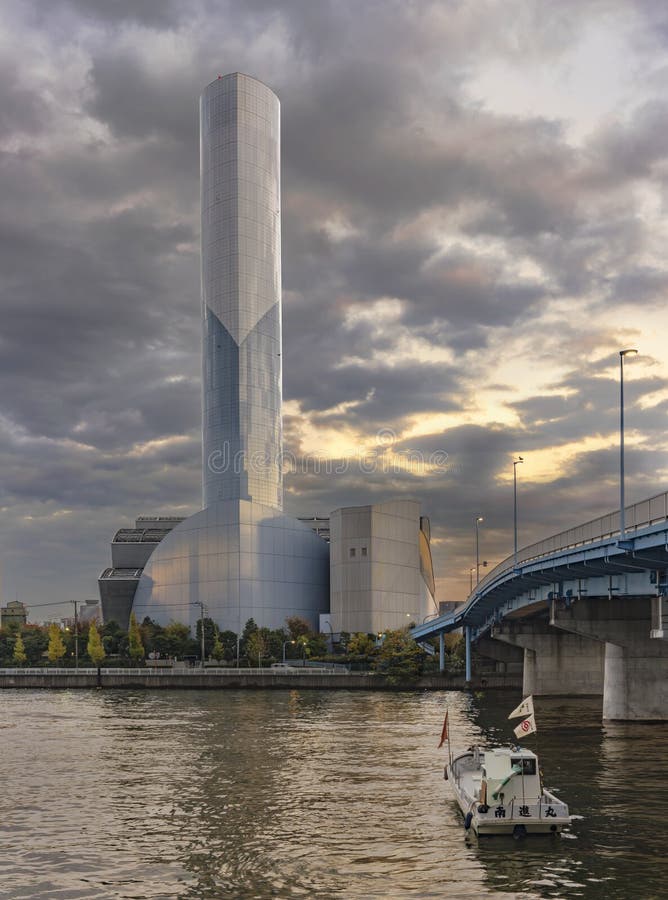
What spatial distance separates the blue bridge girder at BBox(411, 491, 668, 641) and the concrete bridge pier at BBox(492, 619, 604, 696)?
8.32m

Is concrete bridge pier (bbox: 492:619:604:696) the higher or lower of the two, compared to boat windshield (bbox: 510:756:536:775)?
lower

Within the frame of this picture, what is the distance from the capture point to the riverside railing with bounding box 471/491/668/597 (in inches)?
2532

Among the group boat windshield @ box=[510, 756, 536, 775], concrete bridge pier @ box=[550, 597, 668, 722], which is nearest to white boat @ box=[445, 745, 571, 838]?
boat windshield @ box=[510, 756, 536, 775]

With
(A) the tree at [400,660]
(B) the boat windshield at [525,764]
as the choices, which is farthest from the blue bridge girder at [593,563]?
(A) the tree at [400,660]

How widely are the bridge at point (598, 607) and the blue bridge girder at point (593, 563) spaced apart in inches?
3.1

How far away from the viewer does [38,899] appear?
1383 inches

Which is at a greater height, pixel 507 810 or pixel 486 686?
pixel 507 810

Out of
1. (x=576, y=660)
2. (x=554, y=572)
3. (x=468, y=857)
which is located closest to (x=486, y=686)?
(x=576, y=660)

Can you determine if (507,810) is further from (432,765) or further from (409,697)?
(409,697)

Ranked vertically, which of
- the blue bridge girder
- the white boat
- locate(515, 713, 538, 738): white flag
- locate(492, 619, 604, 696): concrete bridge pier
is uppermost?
the blue bridge girder

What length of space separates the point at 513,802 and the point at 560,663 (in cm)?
8428

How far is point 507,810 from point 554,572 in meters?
47.6

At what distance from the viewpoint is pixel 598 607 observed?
92.1 meters

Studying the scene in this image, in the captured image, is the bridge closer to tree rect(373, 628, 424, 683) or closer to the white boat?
the white boat
